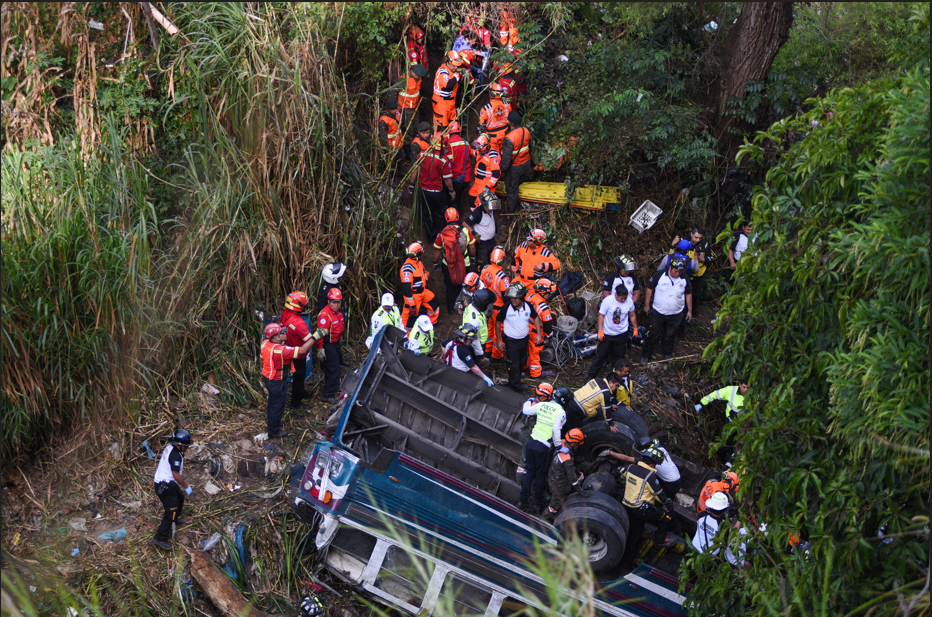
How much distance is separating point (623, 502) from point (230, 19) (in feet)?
26.5

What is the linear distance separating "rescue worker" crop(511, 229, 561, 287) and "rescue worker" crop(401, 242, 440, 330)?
1.38 meters

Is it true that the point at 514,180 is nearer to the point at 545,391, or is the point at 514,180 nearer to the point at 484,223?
the point at 484,223

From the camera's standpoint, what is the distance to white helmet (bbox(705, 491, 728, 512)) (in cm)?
642

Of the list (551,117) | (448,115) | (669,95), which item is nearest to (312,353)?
(448,115)

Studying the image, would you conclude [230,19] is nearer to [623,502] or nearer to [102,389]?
[102,389]

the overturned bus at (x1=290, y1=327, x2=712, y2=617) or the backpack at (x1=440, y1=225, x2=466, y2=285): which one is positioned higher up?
the backpack at (x1=440, y1=225, x2=466, y2=285)

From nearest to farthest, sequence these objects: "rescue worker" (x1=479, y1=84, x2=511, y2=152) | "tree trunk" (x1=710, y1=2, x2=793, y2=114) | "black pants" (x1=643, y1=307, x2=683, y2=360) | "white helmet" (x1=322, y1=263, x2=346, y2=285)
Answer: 1. "white helmet" (x1=322, y1=263, x2=346, y2=285)
2. "black pants" (x1=643, y1=307, x2=683, y2=360)
3. "tree trunk" (x1=710, y1=2, x2=793, y2=114)
4. "rescue worker" (x1=479, y1=84, x2=511, y2=152)

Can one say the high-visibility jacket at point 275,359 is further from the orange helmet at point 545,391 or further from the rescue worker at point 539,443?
the orange helmet at point 545,391

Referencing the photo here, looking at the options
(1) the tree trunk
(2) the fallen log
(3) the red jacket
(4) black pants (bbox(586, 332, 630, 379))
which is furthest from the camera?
(1) the tree trunk

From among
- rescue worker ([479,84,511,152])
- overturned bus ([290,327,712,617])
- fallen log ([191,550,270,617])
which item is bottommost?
fallen log ([191,550,270,617])

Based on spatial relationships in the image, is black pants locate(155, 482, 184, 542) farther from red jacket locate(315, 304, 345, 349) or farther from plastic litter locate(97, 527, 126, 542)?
red jacket locate(315, 304, 345, 349)

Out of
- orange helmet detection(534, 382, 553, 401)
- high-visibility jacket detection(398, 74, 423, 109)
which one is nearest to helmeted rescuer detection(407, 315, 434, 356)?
orange helmet detection(534, 382, 553, 401)

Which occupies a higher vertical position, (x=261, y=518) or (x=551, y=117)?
(x=551, y=117)

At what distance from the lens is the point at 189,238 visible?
8.68 metres
